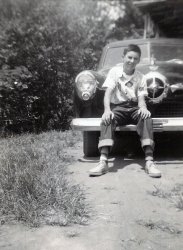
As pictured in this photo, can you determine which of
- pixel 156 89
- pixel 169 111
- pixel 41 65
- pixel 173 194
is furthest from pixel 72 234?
pixel 41 65

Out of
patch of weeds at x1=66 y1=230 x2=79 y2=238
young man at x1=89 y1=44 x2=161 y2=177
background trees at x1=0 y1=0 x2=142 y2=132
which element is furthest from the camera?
background trees at x1=0 y1=0 x2=142 y2=132

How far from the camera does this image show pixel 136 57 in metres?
4.24

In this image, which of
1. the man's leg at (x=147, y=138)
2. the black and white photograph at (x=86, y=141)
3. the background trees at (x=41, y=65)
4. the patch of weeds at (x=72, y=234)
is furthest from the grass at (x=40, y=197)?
the background trees at (x=41, y=65)

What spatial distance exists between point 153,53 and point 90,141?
1626 mm

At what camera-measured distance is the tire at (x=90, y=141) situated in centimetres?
480

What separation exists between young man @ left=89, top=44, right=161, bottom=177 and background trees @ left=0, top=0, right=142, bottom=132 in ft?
8.95

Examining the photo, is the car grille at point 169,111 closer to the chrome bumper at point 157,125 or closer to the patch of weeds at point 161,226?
the chrome bumper at point 157,125

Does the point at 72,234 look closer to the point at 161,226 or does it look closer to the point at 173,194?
the point at 161,226

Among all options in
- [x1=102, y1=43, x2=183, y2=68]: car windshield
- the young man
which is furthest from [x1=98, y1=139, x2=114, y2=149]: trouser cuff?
[x1=102, y1=43, x2=183, y2=68]: car windshield

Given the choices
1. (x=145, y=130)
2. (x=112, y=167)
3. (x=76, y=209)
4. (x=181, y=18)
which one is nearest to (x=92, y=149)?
(x=112, y=167)

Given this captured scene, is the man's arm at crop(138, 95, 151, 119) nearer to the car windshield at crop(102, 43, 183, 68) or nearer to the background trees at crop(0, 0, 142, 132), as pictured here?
the car windshield at crop(102, 43, 183, 68)

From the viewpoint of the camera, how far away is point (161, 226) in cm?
260

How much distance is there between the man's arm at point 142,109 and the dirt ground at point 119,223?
1.96 ft

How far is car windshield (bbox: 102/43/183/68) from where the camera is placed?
5562mm
